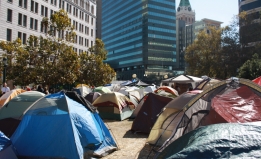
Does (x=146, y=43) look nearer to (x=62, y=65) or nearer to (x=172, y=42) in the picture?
(x=172, y=42)

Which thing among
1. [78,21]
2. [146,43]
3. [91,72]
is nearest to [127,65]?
[146,43]

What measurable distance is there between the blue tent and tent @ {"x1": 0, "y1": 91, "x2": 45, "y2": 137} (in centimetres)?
135

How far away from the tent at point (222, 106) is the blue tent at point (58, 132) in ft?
7.46

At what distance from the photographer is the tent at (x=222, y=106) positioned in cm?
529

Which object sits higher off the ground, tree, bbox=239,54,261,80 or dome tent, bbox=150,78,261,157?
tree, bbox=239,54,261,80

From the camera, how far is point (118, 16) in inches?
4129

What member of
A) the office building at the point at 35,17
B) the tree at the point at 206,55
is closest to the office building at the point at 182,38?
the office building at the point at 35,17

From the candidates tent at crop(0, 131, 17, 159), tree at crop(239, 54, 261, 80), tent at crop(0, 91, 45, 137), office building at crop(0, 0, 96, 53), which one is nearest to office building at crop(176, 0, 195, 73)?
office building at crop(0, 0, 96, 53)

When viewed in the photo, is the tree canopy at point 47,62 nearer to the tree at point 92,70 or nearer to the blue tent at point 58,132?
the tree at point 92,70

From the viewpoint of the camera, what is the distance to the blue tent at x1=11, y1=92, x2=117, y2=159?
5.78m

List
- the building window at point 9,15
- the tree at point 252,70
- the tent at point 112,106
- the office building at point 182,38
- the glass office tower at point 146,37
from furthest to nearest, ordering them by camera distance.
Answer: the office building at point 182,38 < the glass office tower at point 146,37 < the building window at point 9,15 < the tree at point 252,70 < the tent at point 112,106

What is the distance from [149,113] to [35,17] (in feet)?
121

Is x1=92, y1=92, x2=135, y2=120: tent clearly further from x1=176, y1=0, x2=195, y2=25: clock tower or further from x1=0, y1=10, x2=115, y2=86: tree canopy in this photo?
x1=176, y1=0, x2=195, y2=25: clock tower

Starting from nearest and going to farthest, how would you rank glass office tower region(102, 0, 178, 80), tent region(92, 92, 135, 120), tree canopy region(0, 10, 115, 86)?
tent region(92, 92, 135, 120) < tree canopy region(0, 10, 115, 86) < glass office tower region(102, 0, 178, 80)
